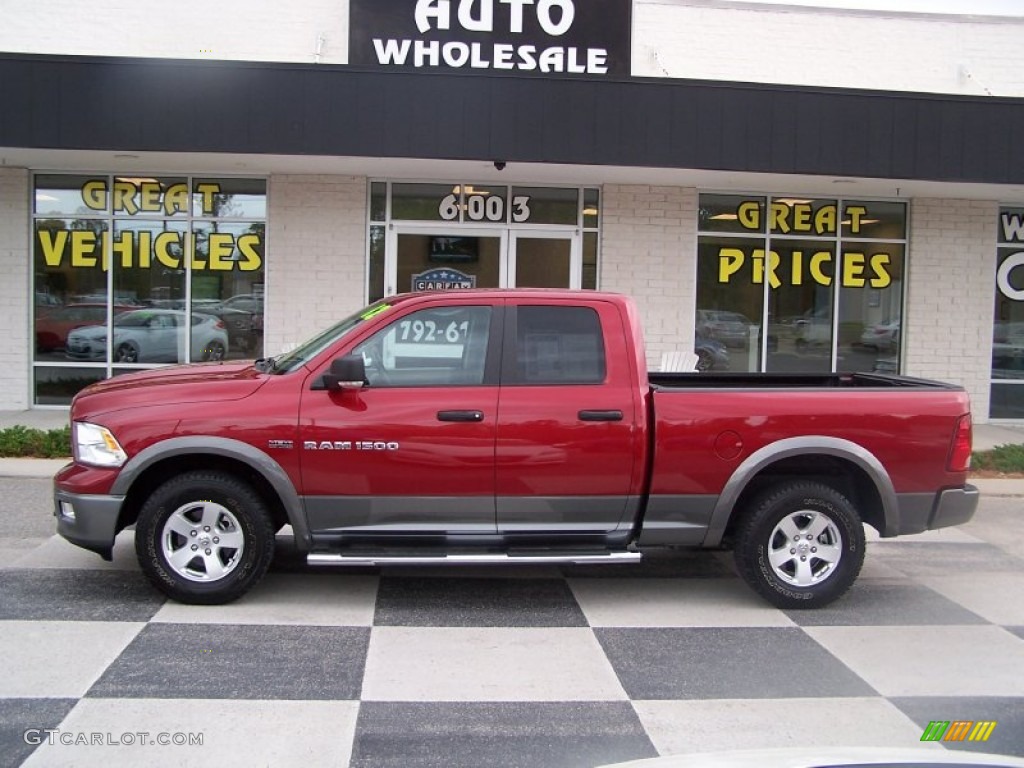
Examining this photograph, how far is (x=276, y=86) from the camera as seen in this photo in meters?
11.5

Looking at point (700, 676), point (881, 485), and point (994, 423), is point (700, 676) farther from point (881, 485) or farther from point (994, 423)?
point (994, 423)

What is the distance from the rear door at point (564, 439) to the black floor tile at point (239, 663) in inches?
49.8

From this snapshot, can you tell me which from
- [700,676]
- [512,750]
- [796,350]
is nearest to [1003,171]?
[796,350]

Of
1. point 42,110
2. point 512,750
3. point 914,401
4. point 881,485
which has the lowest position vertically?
point 512,750

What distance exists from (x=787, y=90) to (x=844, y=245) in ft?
11.7

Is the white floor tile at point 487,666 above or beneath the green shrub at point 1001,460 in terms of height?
beneath

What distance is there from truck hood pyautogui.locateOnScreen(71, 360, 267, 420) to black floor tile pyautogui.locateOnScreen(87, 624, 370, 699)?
1314mm

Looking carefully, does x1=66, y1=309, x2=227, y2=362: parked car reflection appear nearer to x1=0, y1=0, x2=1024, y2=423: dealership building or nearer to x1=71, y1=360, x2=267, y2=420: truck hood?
x1=0, y1=0, x2=1024, y2=423: dealership building

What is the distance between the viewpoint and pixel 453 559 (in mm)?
5766

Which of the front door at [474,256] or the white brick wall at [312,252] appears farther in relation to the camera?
the front door at [474,256]

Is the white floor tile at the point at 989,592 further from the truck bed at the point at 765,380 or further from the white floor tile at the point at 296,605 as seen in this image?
the white floor tile at the point at 296,605

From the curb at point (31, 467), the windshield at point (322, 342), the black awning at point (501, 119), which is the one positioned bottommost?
the curb at point (31, 467)

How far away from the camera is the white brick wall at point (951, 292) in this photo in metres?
14.7

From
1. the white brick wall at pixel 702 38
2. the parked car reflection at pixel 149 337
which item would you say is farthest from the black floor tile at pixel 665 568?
the white brick wall at pixel 702 38
